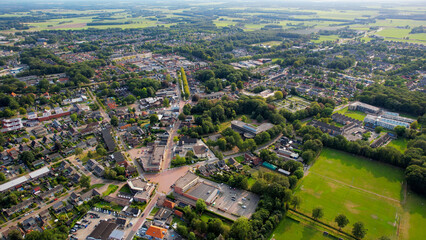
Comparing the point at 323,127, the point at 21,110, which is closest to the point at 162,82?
the point at 21,110

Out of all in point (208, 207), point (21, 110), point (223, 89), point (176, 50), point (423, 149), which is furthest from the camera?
point (176, 50)

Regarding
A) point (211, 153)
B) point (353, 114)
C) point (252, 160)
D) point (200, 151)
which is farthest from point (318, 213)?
point (353, 114)

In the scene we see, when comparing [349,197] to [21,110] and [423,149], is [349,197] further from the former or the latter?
[21,110]

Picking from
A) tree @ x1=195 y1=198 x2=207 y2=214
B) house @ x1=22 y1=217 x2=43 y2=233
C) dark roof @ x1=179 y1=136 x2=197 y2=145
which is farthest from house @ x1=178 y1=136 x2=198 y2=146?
house @ x1=22 y1=217 x2=43 y2=233

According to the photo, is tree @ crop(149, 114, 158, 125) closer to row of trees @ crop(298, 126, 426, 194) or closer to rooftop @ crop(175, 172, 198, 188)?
rooftop @ crop(175, 172, 198, 188)

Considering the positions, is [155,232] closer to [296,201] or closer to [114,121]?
[296,201]

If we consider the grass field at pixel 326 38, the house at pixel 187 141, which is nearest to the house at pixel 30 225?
the house at pixel 187 141

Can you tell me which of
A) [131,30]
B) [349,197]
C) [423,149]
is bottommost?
[349,197]
